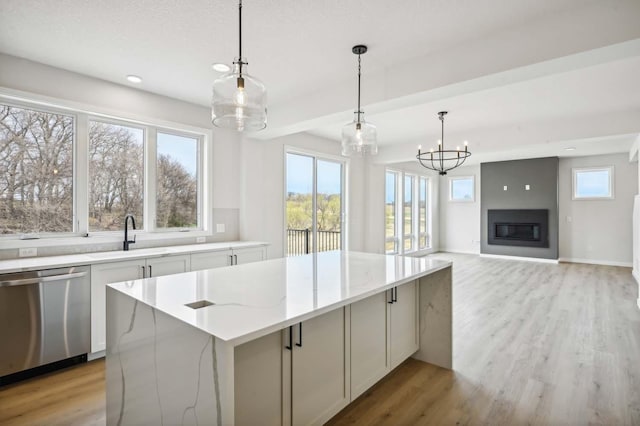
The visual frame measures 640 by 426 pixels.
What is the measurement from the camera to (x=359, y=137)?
111 inches

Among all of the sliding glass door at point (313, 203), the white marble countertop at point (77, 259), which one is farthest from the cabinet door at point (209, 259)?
the sliding glass door at point (313, 203)

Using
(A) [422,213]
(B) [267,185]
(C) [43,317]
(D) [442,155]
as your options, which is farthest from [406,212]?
(C) [43,317]

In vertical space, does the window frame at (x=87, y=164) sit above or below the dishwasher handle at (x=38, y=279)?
above

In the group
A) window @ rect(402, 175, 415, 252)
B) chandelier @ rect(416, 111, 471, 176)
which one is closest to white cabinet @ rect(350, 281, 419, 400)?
chandelier @ rect(416, 111, 471, 176)

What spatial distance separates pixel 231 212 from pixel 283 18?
A: 9.26ft

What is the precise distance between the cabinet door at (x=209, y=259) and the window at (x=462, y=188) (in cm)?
804

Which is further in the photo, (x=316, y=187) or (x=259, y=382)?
(x=316, y=187)

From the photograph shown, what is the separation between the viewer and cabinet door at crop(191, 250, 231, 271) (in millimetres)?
3574

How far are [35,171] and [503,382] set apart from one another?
450 centimetres

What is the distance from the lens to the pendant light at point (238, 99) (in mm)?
1938

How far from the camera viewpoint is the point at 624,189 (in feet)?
24.1

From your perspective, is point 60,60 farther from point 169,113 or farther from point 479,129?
point 479,129

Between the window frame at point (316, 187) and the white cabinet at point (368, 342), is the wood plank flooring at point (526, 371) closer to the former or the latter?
the white cabinet at point (368, 342)

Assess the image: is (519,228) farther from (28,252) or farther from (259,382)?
(28,252)
